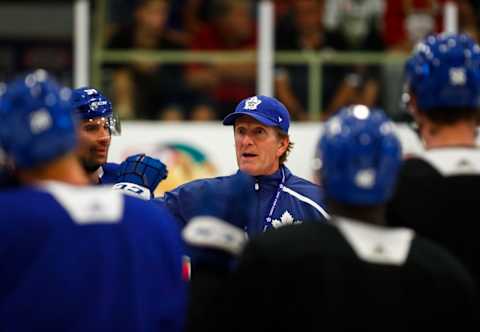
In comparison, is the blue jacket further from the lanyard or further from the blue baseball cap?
the blue baseball cap

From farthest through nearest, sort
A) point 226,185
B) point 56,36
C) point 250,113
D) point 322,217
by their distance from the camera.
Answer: point 56,36, point 250,113, point 322,217, point 226,185

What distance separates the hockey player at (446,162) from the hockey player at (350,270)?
339 mm

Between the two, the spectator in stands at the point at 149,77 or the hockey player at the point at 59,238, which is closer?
the hockey player at the point at 59,238

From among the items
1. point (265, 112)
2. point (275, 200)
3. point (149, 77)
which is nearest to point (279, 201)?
point (275, 200)

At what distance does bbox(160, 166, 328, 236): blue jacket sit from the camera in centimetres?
648

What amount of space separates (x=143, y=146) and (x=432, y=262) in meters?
7.60

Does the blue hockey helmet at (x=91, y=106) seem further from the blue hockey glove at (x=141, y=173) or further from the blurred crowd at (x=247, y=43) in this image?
the blurred crowd at (x=247, y=43)

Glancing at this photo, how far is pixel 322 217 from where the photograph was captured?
657cm

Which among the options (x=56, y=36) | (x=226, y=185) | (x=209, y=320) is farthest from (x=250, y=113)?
(x=56, y=36)

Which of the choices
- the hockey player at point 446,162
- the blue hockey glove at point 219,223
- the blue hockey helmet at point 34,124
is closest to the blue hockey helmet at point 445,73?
the hockey player at point 446,162

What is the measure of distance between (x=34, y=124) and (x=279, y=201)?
124 inches

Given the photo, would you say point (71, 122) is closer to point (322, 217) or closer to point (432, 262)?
point (432, 262)

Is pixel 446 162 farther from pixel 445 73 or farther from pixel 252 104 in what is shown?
pixel 252 104

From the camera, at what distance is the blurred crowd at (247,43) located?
448 inches
